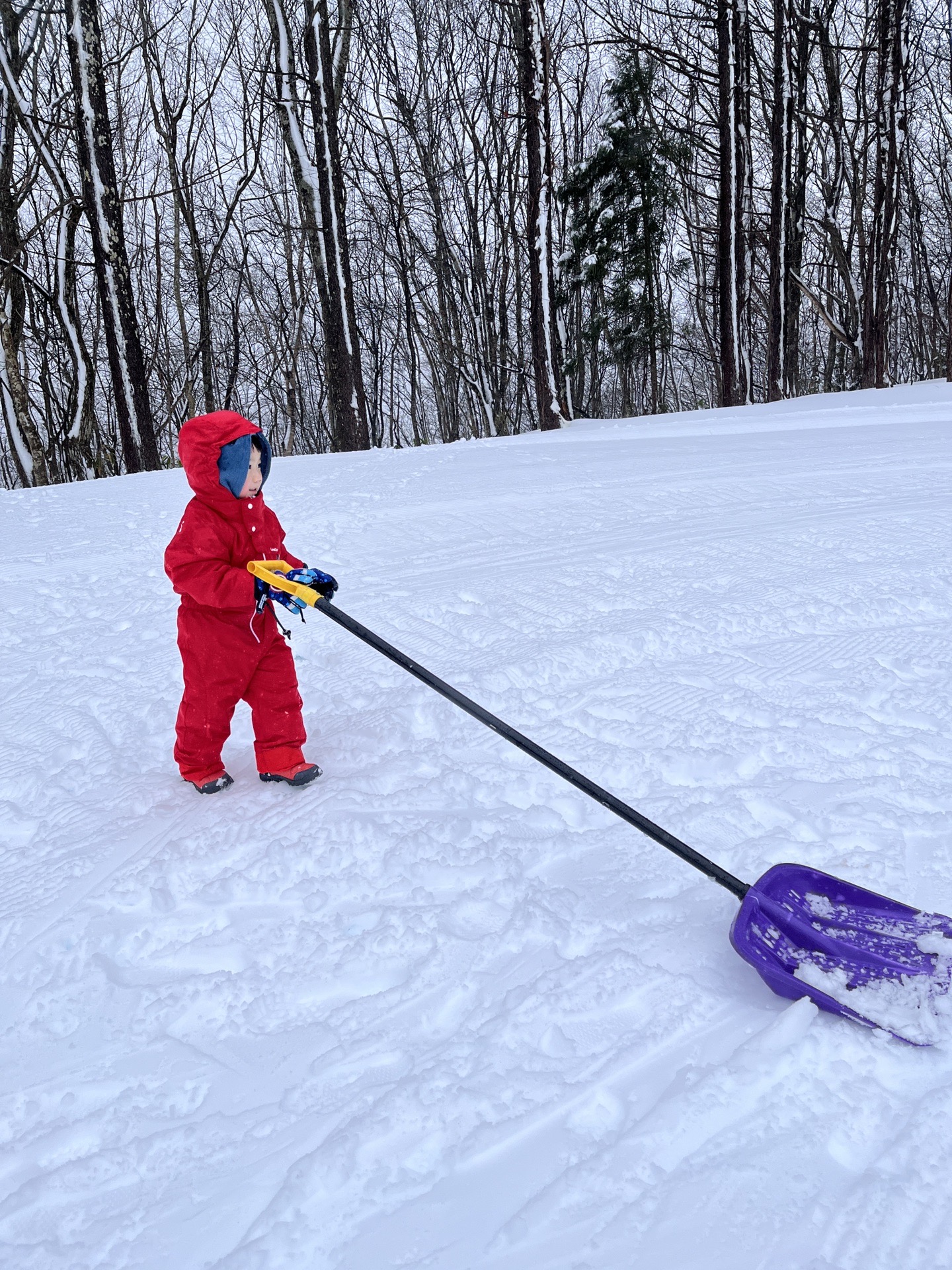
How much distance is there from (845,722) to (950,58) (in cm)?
1514

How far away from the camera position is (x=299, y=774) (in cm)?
284

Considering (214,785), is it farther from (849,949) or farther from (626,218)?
(626,218)

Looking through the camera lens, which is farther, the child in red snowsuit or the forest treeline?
the forest treeline

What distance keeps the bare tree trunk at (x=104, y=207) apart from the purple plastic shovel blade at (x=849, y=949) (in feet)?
39.4

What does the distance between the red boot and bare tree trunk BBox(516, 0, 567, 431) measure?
1043cm

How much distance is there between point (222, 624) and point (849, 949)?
6.53 ft

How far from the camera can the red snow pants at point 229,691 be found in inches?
108

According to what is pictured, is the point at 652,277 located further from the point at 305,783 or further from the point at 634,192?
the point at 305,783

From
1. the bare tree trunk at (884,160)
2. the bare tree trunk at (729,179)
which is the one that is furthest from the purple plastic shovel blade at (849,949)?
the bare tree trunk at (884,160)

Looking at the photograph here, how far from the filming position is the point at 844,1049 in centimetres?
163

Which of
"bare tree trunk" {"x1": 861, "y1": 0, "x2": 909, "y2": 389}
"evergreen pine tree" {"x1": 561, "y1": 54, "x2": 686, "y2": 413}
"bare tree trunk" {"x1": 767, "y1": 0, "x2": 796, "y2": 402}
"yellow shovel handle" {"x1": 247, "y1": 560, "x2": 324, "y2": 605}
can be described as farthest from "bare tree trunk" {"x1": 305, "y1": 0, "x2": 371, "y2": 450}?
"yellow shovel handle" {"x1": 247, "y1": 560, "x2": 324, "y2": 605}

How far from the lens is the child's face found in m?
2.69

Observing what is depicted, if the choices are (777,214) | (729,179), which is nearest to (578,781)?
(729,179)

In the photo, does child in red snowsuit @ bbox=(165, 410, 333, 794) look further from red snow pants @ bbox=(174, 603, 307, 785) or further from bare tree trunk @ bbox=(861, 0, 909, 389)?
bare tree trunk @ bbox=(861, 0, 909, 389)
